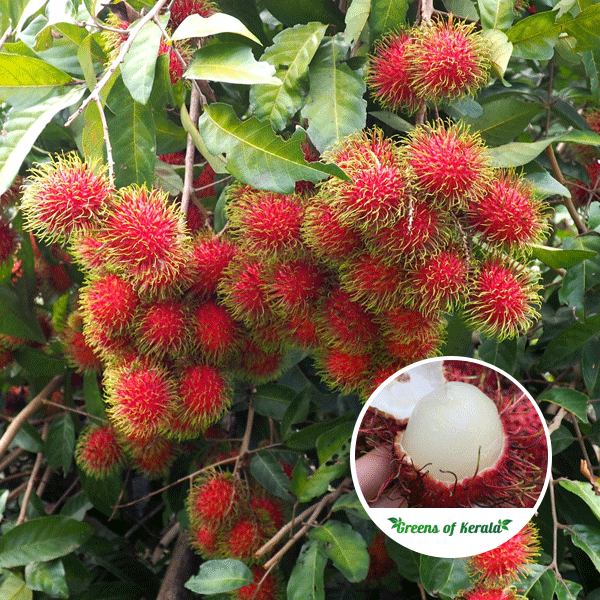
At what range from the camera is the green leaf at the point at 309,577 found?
1007mm

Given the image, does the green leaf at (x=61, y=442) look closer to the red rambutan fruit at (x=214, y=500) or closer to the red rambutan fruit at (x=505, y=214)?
the red rambutan fruit at (x=214, y=500)

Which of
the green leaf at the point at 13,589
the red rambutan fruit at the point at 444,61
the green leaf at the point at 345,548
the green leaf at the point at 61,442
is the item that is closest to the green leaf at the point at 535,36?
the red rambutan fruit at the point at 444,61

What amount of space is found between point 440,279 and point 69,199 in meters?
0.48

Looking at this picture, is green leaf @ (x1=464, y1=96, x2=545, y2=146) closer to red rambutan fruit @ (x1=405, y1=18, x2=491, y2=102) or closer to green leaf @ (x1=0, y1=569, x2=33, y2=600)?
red rambutan fruit @ (x1=405, y1=18, x2=491, y2=102)

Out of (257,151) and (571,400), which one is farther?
(571,400)

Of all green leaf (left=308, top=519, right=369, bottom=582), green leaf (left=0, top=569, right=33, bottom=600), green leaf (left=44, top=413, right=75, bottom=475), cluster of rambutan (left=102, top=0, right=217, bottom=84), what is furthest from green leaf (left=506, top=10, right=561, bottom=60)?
green leaf (left=0, top=569, right=33, bottom=600)

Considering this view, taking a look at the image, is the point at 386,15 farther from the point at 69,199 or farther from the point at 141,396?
the point at 141,396

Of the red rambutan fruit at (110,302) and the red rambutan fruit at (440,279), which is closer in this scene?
the red rambutan fruit at (440,279)

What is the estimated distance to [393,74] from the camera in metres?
0.85

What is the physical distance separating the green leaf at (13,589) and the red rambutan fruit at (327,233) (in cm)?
89

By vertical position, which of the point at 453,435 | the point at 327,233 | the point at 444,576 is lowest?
the point at 444,576

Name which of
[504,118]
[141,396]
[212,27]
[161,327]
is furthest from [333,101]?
[141,396]

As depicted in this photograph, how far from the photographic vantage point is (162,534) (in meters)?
1.71

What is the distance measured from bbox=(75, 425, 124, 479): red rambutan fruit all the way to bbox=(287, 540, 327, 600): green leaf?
46cm
